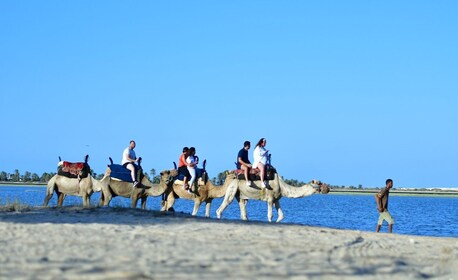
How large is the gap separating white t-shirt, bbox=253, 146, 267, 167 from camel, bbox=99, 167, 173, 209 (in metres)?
2.70

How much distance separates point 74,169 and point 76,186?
20.7 inches

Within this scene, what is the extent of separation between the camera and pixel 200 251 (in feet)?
40.9

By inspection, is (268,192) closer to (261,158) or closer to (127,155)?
(261,158)

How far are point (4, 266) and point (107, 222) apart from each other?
679cm

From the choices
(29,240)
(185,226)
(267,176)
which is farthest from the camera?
(267,176)

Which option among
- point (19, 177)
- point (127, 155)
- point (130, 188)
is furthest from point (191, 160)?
point (19, 177)

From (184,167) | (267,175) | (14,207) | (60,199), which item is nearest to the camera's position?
(14,207)

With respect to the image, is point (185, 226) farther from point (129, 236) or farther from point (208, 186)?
point (208, 186)

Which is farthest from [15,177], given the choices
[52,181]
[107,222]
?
[107,222]

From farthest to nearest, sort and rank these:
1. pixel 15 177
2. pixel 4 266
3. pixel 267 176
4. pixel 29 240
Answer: pixel 15 177, pixel 267 176, pixel 29 240, pixel 4 266

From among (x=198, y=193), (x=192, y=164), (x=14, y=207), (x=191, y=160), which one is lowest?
(x=14, y=207)

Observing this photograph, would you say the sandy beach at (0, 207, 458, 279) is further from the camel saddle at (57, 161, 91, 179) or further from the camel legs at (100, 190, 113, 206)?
the camel saddle at (57, 161, 91, 179)

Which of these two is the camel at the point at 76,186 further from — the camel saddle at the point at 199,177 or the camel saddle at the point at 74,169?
the camel saddle at the point at 199,177

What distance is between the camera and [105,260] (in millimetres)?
11086
